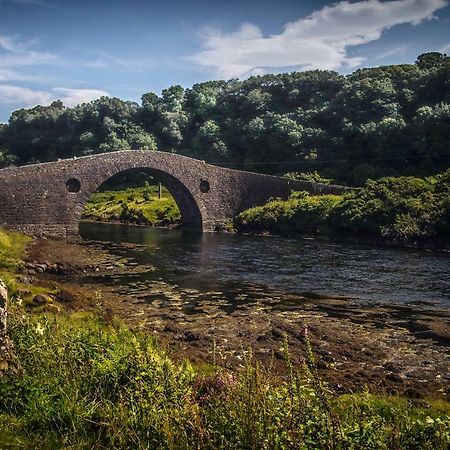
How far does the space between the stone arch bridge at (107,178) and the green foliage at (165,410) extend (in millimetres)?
34510

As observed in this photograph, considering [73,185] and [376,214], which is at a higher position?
[73,185]

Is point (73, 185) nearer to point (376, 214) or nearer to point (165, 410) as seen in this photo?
point (376, 214)

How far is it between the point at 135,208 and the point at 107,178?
543 inches

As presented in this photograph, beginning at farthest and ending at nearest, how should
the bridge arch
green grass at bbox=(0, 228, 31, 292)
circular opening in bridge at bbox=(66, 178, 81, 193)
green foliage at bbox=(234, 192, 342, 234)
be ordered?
1. the bridge arch
2. green foliage at bbox=(234, 192, 342, 234)
3. circular opening in bridge at bbox=(66, 178, 81, 193)
4. green grass at bbox=(0, 228, 31, 292)

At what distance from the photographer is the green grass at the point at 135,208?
189 ft

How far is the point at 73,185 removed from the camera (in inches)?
1742

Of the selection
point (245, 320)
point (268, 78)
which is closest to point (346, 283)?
point (245, 320)

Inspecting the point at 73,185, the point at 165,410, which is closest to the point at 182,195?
the point at 73,185

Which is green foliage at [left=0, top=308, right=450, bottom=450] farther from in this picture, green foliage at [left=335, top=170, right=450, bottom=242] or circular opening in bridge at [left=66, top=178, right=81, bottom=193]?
circular opening in bridge at [left=66, top=178, right=81, bottom=193]

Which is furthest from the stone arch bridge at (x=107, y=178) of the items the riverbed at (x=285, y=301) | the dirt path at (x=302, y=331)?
the dirt path at (x=302, y=331)

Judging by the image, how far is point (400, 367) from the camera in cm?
→ 1271

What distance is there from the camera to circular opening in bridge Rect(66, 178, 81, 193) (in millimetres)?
43812

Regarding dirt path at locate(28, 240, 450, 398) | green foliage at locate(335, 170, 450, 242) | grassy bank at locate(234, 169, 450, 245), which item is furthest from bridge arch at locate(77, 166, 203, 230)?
dirt path at locate(28, 240, 450, 398)

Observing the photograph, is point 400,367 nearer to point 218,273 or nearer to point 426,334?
point 426,334
